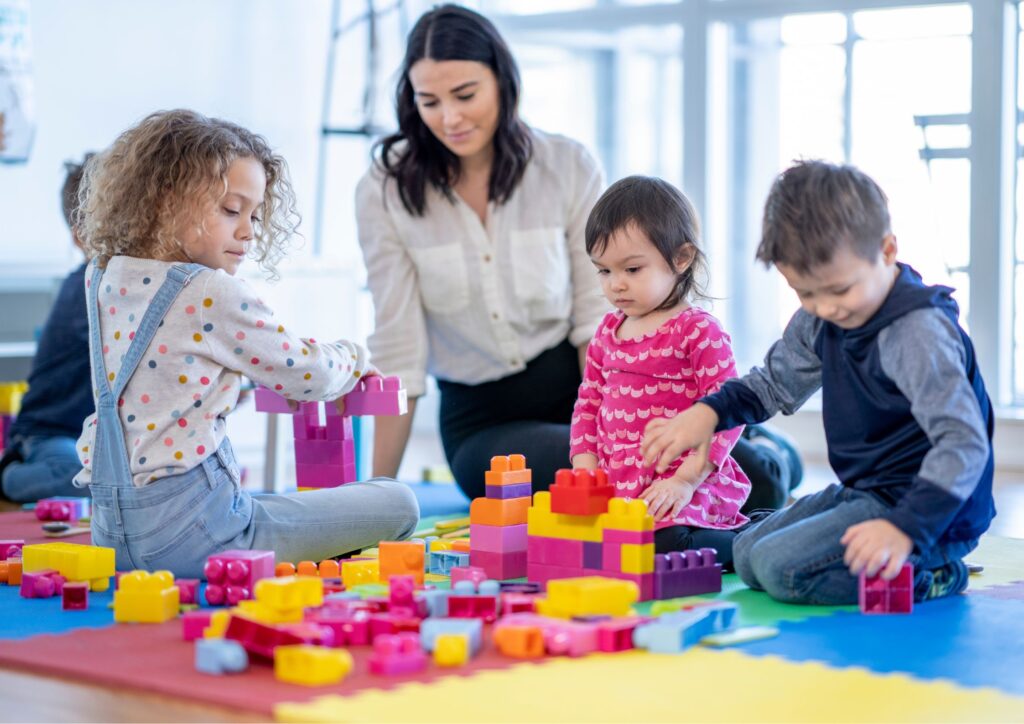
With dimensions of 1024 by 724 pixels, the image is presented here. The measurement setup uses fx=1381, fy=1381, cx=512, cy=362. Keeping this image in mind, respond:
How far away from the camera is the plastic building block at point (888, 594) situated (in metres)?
1.61

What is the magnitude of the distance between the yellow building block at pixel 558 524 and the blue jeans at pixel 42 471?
1.37 metres

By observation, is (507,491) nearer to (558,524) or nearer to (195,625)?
(558,524)

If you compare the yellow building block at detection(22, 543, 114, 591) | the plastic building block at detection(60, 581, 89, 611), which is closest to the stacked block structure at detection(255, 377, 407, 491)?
the yellow building block at detection(22, 543, 114, 591)

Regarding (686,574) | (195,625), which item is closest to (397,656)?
(195,625)

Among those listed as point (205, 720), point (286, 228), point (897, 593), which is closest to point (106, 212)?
point (286, 228)

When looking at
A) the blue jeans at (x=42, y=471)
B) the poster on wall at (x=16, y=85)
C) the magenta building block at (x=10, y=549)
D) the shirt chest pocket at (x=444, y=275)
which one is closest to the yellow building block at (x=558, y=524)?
the magenta building block at (x=10, y=549)

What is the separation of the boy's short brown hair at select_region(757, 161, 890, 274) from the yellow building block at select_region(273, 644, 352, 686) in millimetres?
692

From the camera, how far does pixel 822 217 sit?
5.19 ft

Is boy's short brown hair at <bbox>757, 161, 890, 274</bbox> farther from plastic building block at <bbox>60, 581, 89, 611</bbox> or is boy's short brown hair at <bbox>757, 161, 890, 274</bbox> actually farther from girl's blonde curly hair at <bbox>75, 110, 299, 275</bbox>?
plastic building block at <bbox>60, 581, 89, 611</bbox>

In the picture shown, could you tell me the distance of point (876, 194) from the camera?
1.62 m

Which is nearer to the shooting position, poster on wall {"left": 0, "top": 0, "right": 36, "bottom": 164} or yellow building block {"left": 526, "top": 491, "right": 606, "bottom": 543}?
yellow building block {"left": 526, "top": 491, "right": 606, "bottom": 543}

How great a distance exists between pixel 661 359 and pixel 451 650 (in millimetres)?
717

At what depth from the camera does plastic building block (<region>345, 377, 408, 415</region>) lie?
2057 mm

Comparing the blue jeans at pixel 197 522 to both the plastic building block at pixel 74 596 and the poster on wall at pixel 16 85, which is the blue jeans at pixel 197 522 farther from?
the poster on wall at pixel 16 85
